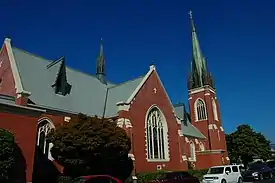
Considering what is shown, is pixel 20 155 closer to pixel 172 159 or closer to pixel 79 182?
pixel 79 182

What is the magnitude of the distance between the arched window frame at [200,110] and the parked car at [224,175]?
2859cm

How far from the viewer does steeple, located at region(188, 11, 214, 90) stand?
55.4 metres

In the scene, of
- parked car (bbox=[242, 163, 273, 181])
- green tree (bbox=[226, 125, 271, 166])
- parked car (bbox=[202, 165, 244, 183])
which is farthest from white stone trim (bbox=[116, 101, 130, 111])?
green tree (bbox=[226, 125, 271, 166])

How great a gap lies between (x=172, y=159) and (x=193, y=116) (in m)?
24.0

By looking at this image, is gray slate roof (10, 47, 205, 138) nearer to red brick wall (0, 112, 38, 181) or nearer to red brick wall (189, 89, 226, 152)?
red brick wall (0, 112, 38, 181)

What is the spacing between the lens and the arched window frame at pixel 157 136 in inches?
1161

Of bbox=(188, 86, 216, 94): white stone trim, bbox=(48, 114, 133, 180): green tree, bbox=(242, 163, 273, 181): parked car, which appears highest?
bbox=(188, 86, 216, 94): white stone trim

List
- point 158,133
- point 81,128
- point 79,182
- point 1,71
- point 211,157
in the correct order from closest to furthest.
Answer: point 79,182
point 81,128
point 1,71
point 158,133
point 211,157

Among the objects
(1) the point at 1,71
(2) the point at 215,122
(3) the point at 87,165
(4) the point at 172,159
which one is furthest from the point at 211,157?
(1) the point at 1,71

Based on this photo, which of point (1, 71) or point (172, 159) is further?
point (172, 159)

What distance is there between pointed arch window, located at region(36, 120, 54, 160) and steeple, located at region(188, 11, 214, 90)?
37.9 metres

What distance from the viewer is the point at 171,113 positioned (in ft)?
112

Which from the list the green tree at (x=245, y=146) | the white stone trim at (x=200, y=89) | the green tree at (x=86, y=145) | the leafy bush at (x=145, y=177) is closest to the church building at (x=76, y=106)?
the leafy bush at (x=145, y=177)

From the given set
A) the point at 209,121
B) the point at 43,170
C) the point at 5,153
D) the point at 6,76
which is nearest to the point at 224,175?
the point at 43,170
